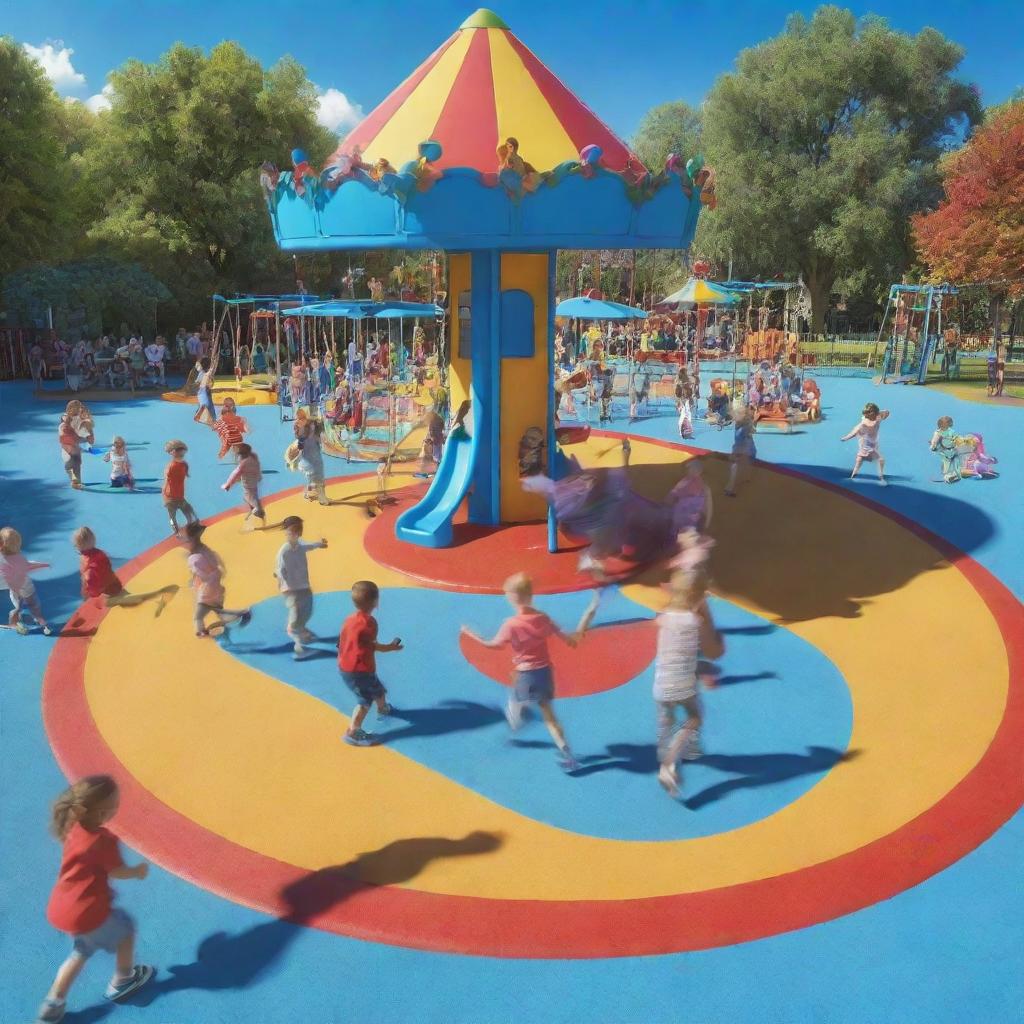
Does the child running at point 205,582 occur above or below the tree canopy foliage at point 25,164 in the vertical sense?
below

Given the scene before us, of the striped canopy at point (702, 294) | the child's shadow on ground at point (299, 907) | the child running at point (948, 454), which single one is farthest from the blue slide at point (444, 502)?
the striped canopy at point (702, 294)

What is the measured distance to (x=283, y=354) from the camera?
3494 cm

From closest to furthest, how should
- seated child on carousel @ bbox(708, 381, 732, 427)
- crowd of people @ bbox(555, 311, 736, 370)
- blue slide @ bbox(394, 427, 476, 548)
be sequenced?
blue slide @ bbox(394, 427, 476, 548)
seated child on carousel @ bbox(708, 381, 732, 427)
crowd of people @ bbox(555, 311, 736, 370)

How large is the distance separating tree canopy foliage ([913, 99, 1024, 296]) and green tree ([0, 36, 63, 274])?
29.6m

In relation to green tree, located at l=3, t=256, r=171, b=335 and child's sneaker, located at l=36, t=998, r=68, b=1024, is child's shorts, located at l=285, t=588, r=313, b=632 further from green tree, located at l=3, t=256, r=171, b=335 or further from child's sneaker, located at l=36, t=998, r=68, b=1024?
green tree, located at l=3, t=256, r=171, b=335

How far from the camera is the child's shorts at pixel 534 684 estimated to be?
5840mm

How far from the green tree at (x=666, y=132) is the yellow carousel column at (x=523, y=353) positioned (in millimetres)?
40163

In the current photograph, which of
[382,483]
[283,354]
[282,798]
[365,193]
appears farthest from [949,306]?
[282,798]

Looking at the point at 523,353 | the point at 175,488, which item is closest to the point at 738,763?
the point at 523,353

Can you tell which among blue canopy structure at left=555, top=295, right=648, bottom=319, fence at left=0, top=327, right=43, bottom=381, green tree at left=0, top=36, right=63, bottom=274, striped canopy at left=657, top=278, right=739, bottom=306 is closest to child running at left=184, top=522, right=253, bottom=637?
blue canopy structure at left=555, top=295, right=648, bottom=319

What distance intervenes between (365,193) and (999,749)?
7193mm

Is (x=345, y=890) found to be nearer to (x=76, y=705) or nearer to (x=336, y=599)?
(x=76, y=705)

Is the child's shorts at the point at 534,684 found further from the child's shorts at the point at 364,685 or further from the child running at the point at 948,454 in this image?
the child running at the point at 948,454

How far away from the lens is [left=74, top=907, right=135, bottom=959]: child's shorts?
402 centimetres
